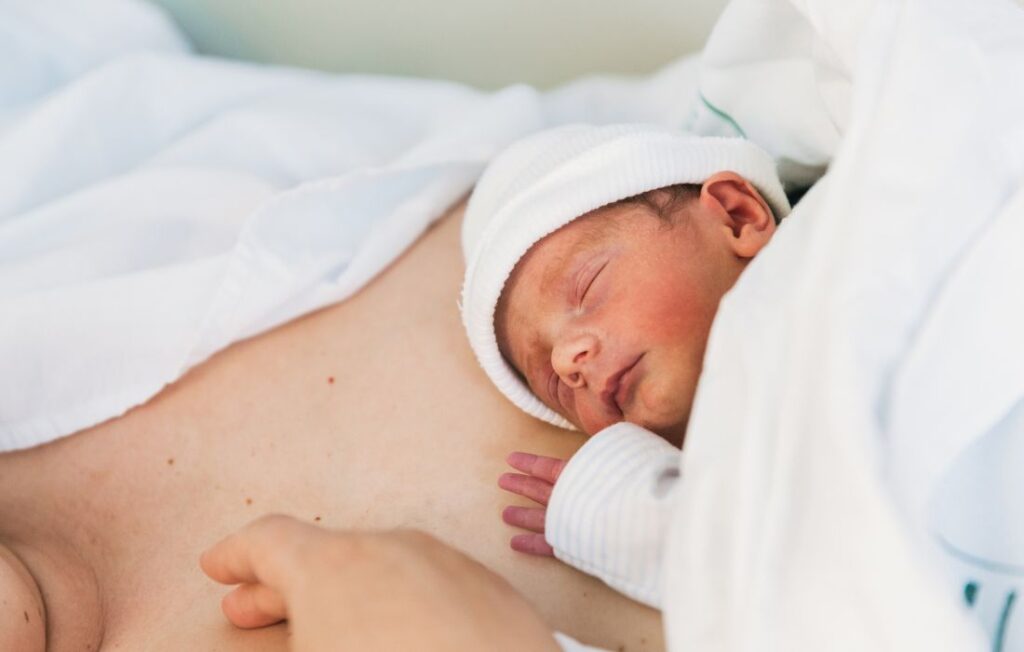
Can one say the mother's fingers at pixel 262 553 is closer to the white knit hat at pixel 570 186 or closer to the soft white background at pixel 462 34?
the white knit hat at pixel 570 186

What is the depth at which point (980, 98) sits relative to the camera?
76 cm

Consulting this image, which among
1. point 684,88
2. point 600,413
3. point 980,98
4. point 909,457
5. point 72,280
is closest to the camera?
point 909,457

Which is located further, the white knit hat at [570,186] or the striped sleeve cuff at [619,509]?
the white knit hat at [570,186]

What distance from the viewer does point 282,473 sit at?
1027mm

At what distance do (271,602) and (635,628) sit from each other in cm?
29

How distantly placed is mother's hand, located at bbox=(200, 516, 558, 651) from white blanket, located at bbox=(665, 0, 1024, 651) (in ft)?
0.41

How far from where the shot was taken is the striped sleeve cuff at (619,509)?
32.2 inches

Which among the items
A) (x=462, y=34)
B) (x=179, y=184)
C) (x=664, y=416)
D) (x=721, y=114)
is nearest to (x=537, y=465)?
(x=664, y=416)

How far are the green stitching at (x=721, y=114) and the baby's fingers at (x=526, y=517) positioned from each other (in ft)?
1.61

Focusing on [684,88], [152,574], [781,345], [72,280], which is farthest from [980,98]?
[72,280]

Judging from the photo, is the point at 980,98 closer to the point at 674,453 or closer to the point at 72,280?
the point at 674,453

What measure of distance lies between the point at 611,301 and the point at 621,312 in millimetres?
16

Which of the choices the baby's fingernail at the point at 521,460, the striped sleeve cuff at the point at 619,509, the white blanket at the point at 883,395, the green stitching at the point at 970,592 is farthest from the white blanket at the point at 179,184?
the green stitching at the point at 970,592

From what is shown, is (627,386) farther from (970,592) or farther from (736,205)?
(970,592)
